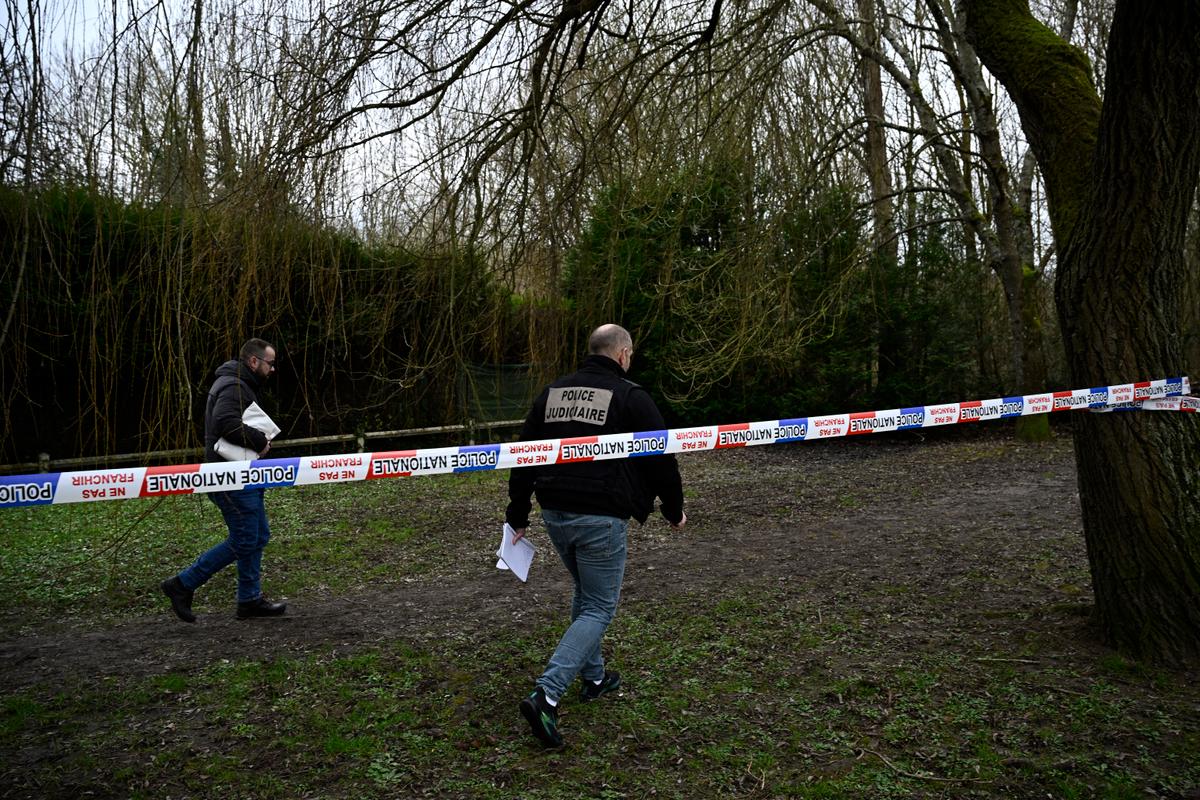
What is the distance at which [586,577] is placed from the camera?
3797mm

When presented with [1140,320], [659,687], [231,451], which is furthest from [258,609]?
[1140,320]

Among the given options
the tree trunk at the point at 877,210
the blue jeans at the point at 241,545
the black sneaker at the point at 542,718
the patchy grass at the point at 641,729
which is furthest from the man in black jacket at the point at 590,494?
the tree trunk at the point at 877,210

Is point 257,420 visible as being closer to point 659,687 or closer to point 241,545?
point 241,545

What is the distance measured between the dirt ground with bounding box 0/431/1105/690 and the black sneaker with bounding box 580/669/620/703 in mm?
1238

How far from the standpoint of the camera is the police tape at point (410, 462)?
3436 mm

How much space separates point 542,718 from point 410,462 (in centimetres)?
140

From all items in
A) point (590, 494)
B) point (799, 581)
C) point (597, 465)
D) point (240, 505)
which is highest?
point (597, 465)

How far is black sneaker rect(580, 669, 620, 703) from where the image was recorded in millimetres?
4047

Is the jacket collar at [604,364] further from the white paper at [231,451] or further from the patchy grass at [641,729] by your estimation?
the white paper at [231,451]

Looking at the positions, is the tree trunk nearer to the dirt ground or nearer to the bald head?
the dirt ground

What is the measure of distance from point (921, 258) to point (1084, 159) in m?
10.1

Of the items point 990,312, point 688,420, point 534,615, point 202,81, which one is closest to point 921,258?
point 990,312

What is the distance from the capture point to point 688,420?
15945 millimetres

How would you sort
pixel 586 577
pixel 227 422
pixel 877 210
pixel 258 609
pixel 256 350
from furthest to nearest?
pixel 877 210
pixel 258 609
pixel 227 422
pixel 256 350
pixel 586 577
